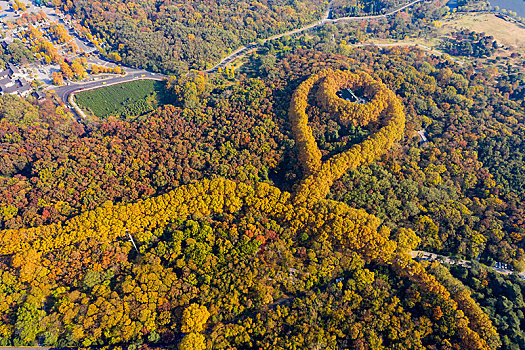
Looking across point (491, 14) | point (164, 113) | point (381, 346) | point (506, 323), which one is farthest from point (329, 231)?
point (491, 14)

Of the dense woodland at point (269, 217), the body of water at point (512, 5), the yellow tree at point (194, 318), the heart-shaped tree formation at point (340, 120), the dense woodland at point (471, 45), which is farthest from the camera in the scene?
the body of water at point (512, 5)

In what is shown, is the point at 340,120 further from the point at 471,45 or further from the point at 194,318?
the point at 471,45

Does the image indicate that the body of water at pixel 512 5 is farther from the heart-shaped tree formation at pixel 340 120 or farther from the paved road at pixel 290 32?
the heart-shaped tree formation at pixel 340 120

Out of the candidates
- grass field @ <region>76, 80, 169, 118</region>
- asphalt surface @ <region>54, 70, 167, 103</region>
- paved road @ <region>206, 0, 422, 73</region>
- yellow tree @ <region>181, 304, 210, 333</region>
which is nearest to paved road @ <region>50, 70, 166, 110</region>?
asphalt surface @ <region>54, 70, 167, 103</region>

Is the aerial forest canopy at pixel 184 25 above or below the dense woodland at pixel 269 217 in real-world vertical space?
above

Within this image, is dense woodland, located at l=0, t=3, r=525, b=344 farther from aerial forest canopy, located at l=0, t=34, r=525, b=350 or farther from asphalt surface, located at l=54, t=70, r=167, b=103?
asphalt surface, located at l=54, t=70, r=167, b=103

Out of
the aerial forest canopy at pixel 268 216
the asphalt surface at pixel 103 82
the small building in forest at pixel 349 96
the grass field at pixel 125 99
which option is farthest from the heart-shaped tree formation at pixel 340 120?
the asphalt surface at pixel 103 82
